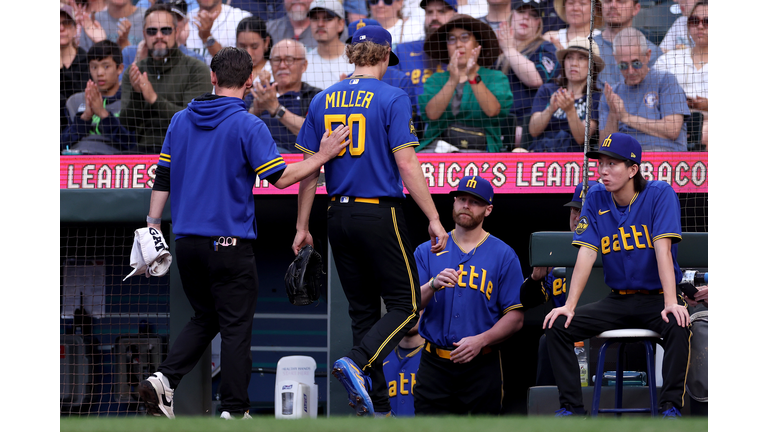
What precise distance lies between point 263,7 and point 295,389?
4384mm

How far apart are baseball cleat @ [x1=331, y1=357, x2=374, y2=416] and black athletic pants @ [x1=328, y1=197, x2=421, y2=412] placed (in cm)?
13

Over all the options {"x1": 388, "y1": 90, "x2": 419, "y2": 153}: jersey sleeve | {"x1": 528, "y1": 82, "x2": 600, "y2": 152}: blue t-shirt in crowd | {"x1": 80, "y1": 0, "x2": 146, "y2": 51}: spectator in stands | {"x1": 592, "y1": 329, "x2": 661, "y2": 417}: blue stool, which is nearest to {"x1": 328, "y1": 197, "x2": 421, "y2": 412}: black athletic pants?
{"x1": 388, "y1": 90, "x2": 419, "y2": 153}: jersey sleeve

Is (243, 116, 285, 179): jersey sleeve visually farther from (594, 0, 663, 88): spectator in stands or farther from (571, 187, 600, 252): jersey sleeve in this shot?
(594, 0, 663, 88): spectator in stands

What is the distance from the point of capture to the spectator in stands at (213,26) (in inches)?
299

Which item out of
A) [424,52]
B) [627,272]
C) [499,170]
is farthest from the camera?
[424,52]

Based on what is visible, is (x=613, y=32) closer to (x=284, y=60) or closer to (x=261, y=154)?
(x=284, y=60)

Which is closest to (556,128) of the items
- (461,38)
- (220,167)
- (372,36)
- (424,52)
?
(461,38)

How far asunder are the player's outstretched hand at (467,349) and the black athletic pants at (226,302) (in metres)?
1.27

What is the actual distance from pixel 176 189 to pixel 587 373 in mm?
3233

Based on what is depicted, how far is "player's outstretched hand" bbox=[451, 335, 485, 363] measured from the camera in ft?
13.0

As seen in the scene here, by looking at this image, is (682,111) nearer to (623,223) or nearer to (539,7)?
(539,7)

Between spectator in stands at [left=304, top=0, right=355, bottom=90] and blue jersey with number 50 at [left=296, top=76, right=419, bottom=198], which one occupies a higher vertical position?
spectator in stands at [left=304, top=0, right=355, bottom=90]

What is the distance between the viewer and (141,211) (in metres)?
4.16

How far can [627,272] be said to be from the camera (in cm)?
365
